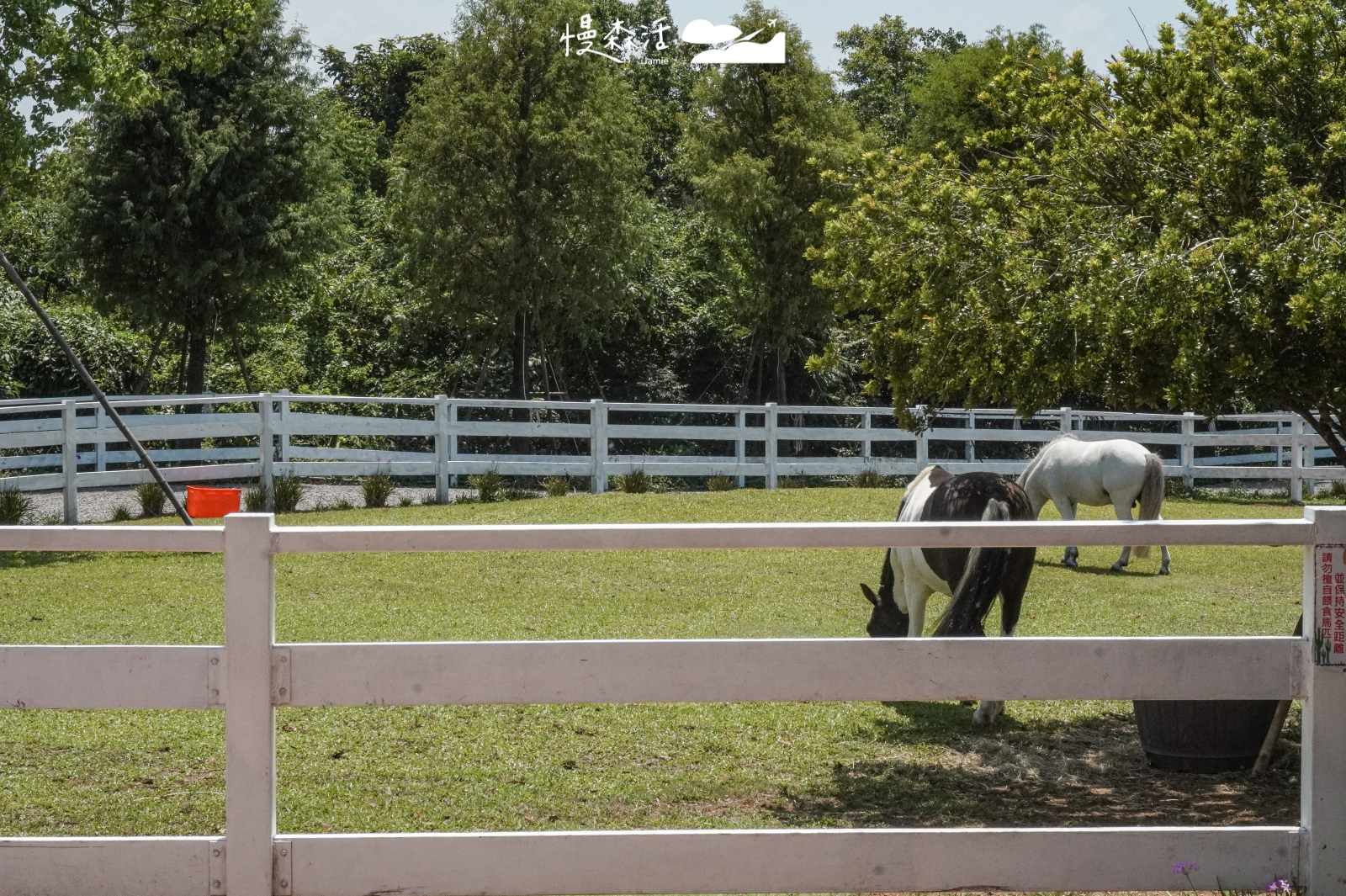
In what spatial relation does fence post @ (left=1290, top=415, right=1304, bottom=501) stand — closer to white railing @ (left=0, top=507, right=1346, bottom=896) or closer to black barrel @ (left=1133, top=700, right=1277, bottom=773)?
black barrel @ (left=1133, top=700, right=1277, bottom=773)

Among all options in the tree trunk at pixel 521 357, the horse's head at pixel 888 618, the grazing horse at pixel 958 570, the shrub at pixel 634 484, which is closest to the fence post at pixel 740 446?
the shrub at pixel 634 484

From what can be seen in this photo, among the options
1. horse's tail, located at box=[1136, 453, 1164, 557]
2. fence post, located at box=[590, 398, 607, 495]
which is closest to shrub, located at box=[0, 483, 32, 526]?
fence post, located at box=[590, 398, 607, 495]

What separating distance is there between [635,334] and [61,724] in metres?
23.0

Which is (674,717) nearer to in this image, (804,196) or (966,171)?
(966,171)

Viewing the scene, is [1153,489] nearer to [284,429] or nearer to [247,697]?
[284,429]

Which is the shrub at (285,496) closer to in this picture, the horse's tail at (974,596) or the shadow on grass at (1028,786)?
the shadow on grass at (1028,786)

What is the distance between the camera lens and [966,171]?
732 cm

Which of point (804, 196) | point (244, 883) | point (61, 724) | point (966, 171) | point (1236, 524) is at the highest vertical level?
point (804, 196)

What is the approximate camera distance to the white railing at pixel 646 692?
11.0ft

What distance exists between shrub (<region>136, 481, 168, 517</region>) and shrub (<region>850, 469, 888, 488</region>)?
1046cm

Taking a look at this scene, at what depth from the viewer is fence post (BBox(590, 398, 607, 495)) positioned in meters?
19.3

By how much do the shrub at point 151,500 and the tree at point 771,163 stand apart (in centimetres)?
1269

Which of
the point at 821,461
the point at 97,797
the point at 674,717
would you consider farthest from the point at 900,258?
the point at 821,461

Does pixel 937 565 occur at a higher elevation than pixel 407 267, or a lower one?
lower
